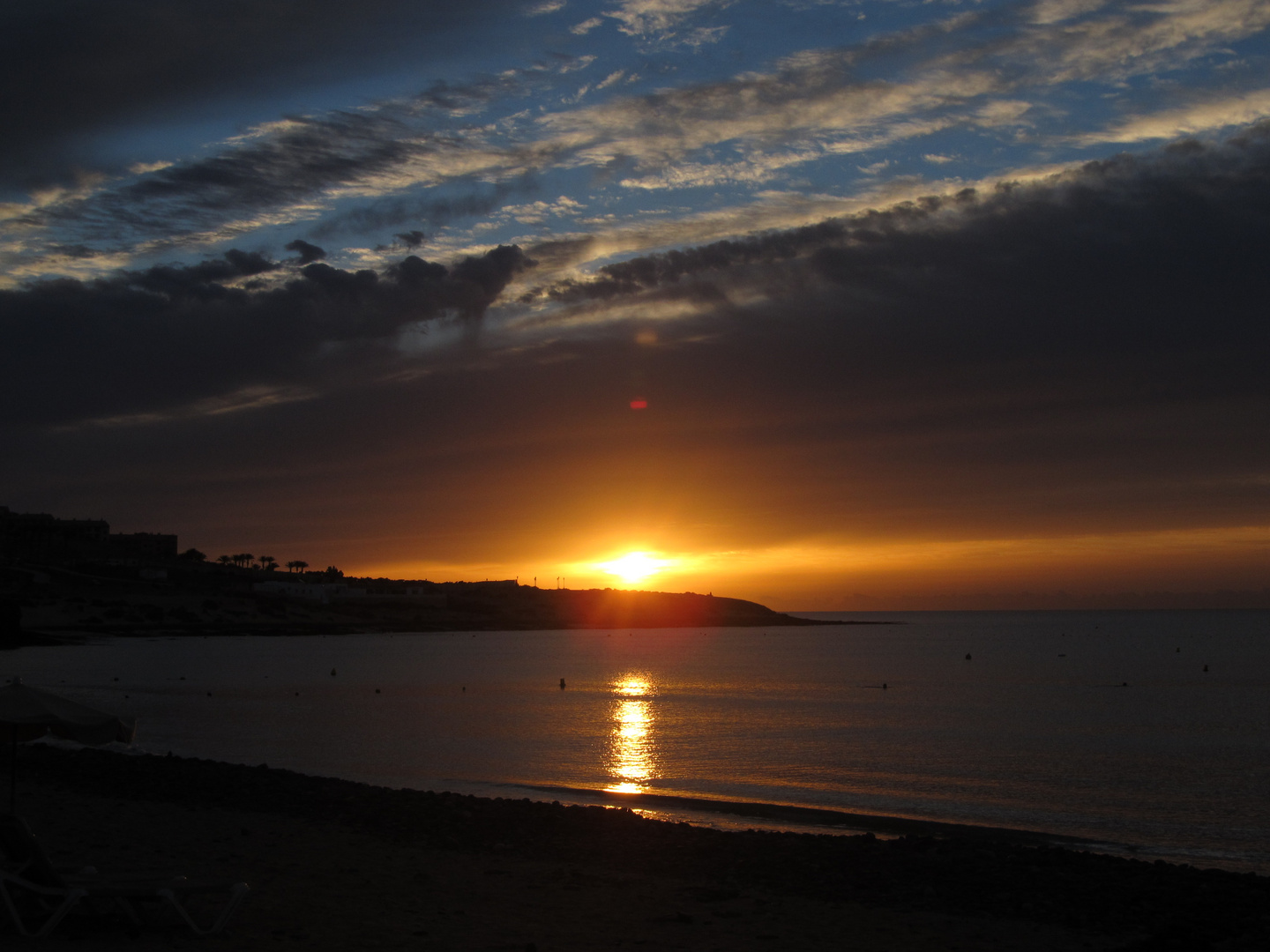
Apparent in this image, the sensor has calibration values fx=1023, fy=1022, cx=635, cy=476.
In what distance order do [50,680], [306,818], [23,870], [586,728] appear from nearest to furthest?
1. [23,870]
2. [306,818]
3. [586,728]
4. [50,680]

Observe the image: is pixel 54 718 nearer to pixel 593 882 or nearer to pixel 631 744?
pixel 593 882

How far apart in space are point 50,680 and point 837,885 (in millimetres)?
71151

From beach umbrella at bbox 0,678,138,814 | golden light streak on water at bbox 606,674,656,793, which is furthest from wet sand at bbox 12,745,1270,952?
golden light streak on water at bbox 606,674,656,793

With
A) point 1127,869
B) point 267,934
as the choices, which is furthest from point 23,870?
point 1127,869

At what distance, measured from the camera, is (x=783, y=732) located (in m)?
49.8

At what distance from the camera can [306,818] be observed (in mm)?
19812

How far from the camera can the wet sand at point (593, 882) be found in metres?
12.3

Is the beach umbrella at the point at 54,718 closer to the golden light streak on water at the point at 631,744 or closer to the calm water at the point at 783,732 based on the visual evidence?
the calm water at the point at 783,732

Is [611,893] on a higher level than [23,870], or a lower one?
lower

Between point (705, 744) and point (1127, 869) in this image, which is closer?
point (1127, 869)

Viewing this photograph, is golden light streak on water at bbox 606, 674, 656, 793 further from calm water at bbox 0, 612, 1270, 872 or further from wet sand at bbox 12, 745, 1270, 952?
wet sand at bbox 12, 745, 1270, 952

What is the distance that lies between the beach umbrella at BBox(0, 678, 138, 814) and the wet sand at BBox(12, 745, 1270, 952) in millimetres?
1975

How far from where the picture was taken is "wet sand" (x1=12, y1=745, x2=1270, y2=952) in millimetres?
12328

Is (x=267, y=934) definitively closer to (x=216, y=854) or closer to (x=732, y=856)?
(x=216, y=854)
